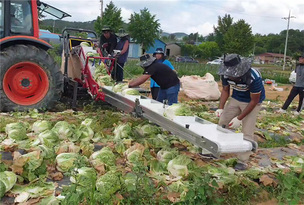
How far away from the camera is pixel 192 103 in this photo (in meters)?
10.1

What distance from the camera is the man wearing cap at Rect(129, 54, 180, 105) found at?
584cm

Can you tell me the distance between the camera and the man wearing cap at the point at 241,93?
4609 mm

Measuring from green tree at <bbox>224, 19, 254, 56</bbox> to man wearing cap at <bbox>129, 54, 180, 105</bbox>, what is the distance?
3900cm

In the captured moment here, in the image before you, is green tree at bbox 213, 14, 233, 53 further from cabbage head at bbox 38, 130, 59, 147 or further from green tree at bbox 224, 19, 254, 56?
cabbage head at bbox 38, 130, 59, 147

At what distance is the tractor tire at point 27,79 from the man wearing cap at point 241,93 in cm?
368

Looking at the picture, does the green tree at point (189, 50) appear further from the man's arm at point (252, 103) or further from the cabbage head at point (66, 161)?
the cabbage head at point (66, 161)

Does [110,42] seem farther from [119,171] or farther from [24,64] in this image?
[119,171]

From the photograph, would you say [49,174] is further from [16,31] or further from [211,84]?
[211,84]

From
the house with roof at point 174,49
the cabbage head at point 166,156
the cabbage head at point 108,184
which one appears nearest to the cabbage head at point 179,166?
the cabbage head at point 166,156

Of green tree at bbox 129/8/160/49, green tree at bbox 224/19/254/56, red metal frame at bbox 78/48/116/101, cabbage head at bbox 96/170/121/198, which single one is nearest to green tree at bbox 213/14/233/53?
green tree at bbox 224/19/254/56

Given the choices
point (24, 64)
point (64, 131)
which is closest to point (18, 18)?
point (24, 64)

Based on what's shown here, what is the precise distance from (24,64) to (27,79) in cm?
31

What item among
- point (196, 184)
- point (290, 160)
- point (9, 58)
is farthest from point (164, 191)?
point (9, 58)

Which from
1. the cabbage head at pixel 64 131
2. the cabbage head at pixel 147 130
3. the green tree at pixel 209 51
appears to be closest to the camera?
the cabbage head at pixel 64 131
